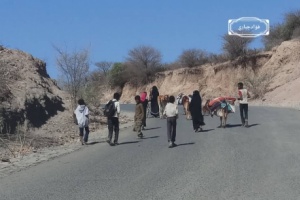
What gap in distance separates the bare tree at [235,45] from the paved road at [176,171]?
51.2 m

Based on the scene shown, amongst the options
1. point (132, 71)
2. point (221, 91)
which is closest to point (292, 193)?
point (221, 91)

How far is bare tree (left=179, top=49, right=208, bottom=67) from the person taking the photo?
81.8m

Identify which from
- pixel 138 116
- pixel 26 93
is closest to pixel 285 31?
pixel 26 93

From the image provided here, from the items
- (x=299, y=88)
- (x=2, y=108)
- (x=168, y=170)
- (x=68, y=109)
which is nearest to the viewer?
(x=168, y=170)

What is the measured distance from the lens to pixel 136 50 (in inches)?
3681

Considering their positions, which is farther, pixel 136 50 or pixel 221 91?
pixel 136 50

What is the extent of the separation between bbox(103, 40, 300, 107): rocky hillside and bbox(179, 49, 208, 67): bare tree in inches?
59.8

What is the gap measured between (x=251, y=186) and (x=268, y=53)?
59620 mm

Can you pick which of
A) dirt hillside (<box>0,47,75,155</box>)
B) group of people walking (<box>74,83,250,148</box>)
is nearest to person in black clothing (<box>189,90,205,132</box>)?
group of people walking (<box>74,83,250,148</box>)

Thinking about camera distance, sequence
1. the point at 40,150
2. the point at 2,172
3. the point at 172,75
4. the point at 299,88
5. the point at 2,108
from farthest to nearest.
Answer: the point at 172,75 < the point at 299,88 < the point at 2,108 < the point at 40,150 < the point at 2,172

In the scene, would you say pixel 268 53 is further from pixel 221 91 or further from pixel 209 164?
pixel 209 164

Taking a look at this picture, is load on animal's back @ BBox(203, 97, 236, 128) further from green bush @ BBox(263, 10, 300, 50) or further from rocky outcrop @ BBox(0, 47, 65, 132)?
green bush @ BBox(263, 10, 300, 50)

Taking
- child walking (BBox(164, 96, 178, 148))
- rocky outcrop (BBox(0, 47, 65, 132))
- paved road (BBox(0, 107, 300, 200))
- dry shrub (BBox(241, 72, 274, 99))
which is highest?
dry shrub (BBox(241, 72, 274, 99))

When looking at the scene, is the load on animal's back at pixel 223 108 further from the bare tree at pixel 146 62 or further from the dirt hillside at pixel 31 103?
the bare tree at pixel 146 62
